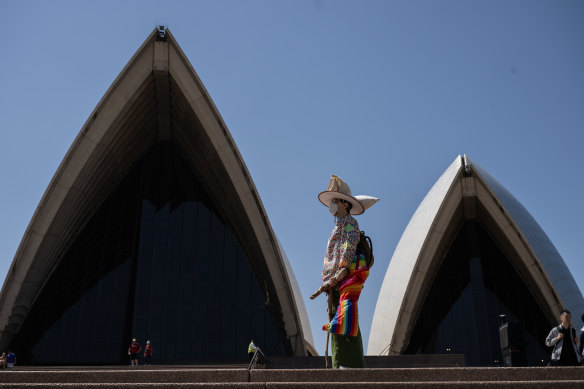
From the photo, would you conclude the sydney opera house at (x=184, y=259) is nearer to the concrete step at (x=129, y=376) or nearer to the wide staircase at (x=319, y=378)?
the concrete step at (x=129, y=376)

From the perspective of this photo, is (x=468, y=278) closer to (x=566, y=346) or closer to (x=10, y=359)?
(x=10, y=359)

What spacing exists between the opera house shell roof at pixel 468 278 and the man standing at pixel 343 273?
59.3 feet

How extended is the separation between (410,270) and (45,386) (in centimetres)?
2151

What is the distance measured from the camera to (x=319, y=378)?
5320 millimetres

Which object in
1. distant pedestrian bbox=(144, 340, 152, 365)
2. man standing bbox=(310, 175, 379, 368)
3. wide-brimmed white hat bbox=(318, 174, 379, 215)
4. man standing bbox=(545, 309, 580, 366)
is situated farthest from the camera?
distant pedestrian bbox=(144, 340, 152, 365)

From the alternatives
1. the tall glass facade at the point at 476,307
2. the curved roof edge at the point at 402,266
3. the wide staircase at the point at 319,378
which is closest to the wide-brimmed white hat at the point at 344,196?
the wide staircase at the point at 319,378

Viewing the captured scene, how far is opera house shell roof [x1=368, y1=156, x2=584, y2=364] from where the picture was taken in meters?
23.6

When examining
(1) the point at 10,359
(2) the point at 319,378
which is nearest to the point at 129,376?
(2) the point at 319,378

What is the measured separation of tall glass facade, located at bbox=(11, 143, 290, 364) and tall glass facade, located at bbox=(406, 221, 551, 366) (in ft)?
23.3

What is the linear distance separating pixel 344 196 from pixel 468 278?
20067mm

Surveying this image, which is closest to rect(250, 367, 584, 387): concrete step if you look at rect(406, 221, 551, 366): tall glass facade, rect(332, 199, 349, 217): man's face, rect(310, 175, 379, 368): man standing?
rect(310, 175, 379, 368): man standing

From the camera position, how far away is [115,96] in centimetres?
2044

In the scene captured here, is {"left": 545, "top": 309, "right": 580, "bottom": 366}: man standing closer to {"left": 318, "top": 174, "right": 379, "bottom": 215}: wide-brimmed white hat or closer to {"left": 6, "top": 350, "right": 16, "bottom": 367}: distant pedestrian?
{"left": 318, "top": 174, "right": 379, "bottom": 215}: wide-brimmed white hat

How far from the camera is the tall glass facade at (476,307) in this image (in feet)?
77.5
